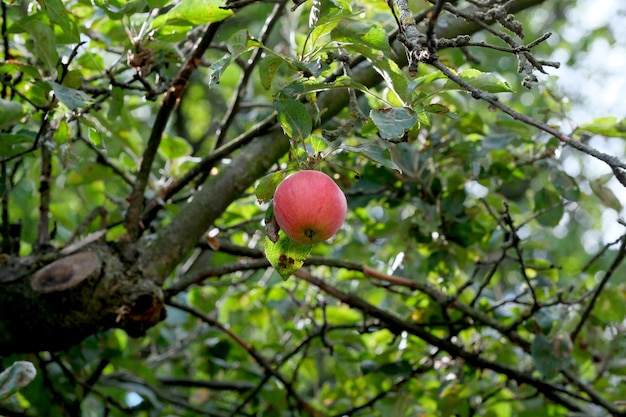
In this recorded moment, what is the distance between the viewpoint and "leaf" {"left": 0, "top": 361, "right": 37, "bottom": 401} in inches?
54.6

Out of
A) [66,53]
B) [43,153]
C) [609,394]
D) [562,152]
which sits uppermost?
[66,53]

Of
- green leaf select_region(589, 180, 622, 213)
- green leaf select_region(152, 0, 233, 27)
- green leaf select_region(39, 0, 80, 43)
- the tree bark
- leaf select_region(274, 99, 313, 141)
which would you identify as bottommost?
green leaf select_region(589, 180, 622, 213)

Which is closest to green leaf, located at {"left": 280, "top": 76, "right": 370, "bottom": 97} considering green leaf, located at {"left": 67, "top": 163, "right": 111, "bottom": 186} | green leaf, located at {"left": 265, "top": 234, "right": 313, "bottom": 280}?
green leaf, located at {"left": 265, "top": 234, "right": 313, "bottom": 280}

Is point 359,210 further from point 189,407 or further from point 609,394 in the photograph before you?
point 609,394

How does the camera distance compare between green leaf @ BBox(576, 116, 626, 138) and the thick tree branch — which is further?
green leaf @ BBox(576, 116, 626, 138)

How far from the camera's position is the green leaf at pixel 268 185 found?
1.28m

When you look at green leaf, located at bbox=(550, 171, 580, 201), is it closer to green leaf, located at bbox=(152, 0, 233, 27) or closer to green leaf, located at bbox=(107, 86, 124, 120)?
green leaf, located at bbox=(152, 0, 233, 27)

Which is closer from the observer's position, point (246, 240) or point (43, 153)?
point (43, 153)

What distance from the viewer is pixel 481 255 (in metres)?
2.28

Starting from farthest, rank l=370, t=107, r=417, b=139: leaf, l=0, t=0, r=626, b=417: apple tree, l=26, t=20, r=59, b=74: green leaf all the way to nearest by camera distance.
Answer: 1. l=26, t=20, r=59, b=74: green leaf
2. l=0, t=0, r=626, b=417: apple tree
3. l=370, t=107, r=417, b=139: leaf

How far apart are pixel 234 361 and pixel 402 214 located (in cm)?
91

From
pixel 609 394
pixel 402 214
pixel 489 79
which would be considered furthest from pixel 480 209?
pixel 489 79

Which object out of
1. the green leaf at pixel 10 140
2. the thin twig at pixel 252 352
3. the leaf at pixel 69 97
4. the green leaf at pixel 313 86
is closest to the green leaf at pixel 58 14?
the leaf at pixel 69 97

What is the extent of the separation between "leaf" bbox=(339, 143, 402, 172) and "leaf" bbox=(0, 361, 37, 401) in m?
0.76
